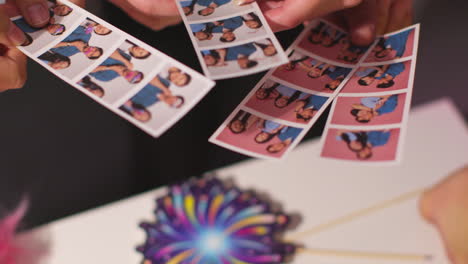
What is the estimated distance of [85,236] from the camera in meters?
0.99

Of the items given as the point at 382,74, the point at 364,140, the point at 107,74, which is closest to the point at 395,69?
the point at 382,74

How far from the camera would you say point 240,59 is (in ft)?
1.74

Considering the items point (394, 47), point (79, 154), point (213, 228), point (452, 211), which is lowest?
point (452, 211)

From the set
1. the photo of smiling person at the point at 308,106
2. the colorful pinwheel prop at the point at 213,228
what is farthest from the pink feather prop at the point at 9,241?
the photo of smiling person at the point at 308,106

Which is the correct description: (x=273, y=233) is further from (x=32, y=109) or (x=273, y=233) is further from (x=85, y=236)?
(x=32, y=109)

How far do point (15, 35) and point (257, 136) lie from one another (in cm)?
30

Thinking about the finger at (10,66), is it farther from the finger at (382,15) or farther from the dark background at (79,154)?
the finger at (382,15)

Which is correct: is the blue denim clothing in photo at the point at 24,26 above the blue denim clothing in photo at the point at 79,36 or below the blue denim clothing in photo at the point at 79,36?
above

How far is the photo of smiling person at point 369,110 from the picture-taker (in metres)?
0.55

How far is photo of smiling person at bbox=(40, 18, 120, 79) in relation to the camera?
553 millimetres

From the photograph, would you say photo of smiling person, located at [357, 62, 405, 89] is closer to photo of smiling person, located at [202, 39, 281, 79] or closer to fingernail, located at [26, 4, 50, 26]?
photo of smiling person, located at [202, 39, 281, 79]

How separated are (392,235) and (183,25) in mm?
646

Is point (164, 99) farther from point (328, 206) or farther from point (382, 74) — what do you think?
point (328, 206)

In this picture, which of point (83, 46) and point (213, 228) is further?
point (213, 228)
